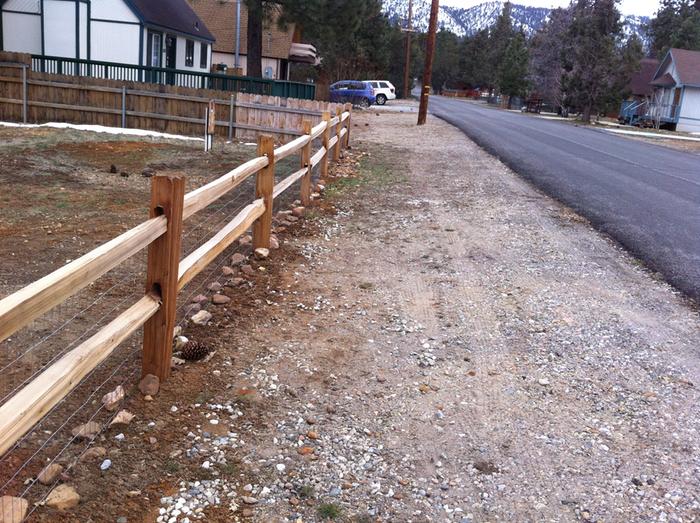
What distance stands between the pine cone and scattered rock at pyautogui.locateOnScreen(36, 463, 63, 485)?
4.59 ft

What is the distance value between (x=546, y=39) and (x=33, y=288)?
2674 inches

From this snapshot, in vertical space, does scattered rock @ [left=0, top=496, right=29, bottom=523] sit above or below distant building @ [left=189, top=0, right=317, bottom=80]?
below

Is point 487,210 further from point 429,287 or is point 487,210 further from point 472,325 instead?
point 472,325

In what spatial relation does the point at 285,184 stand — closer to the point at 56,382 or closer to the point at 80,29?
the point at 56,382

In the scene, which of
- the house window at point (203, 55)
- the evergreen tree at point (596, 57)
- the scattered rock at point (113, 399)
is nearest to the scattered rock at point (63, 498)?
the scattered rock at point (113, 399)

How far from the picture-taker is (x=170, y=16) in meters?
32.8

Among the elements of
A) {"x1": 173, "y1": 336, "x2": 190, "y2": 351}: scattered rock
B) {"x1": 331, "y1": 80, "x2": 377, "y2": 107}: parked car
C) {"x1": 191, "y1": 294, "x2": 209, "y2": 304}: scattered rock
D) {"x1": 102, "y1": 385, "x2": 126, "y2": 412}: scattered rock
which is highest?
{"x1": 331, "y1": 80, "x2": 377, "y2": 107}: parked car

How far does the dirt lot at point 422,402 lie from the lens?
341 centimetres

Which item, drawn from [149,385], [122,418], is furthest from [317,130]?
[122,418]

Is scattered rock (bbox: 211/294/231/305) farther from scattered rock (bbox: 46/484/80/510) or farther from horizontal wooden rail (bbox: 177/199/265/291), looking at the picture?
scattered rock (bbox: 46/484/80/510)

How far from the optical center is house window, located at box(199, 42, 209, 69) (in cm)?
3706

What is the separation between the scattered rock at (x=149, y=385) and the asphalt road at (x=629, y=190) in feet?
16.1

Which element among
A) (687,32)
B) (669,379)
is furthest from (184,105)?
(687,32)

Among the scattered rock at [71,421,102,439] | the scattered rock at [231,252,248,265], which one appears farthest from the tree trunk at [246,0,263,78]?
the scattered rock at [71,421,102,439]
